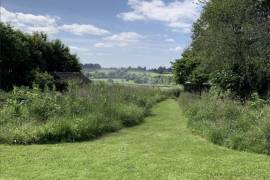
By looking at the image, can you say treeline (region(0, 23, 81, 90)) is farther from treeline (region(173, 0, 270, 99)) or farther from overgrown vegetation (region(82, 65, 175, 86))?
treeline (region(173, 0, 270, 99))

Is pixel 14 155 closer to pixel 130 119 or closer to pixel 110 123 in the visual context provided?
pixel 110 123

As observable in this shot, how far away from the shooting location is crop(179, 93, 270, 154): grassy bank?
1071 cm

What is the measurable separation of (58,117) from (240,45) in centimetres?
1046

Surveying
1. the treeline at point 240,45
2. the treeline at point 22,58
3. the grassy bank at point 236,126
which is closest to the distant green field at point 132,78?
the treeline at point 22,58

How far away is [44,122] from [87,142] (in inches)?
73.9

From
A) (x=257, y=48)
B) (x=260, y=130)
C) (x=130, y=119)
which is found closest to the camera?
(x=260, y=130)

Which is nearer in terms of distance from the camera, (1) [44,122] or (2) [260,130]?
(2) [260,130]

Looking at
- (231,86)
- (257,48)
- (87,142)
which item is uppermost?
(257,48)

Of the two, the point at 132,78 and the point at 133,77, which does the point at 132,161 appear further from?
the point at 133,77

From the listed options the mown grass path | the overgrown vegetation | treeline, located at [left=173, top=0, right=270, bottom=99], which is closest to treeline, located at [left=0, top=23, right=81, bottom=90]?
the overgrown vegetation

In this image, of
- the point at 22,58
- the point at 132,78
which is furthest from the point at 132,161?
the point at 132,78

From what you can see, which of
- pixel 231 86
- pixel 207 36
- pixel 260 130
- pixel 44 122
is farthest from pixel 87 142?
pixel 207 36

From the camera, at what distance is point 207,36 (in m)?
21.2

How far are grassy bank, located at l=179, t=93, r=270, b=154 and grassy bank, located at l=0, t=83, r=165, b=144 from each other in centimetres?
326
